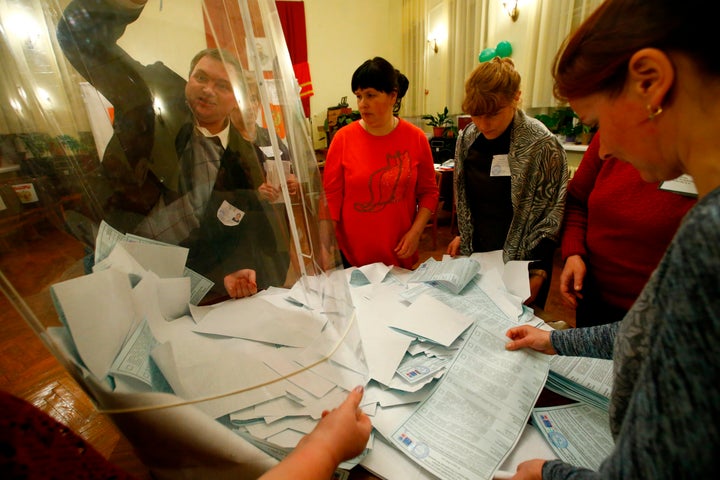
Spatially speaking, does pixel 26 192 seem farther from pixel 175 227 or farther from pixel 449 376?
pixel 449 376

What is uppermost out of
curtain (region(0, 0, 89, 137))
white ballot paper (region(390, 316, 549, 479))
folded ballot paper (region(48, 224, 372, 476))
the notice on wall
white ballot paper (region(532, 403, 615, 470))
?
curtain (region(0, 0, 89, 137))

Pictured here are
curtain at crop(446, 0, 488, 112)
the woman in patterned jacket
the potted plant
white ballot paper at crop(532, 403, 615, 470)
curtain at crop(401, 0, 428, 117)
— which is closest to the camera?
white ballot paper at crop(532, 403, 615, 470)

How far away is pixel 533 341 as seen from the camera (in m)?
0.62

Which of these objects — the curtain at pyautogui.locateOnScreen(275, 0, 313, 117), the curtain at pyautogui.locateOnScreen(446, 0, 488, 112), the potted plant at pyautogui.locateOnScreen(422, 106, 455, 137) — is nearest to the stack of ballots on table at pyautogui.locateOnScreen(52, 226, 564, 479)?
the potted plant at pyautogui.locateOnScreen(422, 106, 455, 137)

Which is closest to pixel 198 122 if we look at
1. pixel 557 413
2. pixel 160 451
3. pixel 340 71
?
pixel 160 451

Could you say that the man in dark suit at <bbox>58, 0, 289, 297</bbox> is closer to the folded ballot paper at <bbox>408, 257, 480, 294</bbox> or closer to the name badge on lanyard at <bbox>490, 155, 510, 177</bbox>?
the folded ballot paper at <bbox>408, 257, 480, 294</bbox>

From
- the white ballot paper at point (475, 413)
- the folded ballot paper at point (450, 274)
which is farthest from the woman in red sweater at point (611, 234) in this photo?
the white ballot paper at point (475, 413)

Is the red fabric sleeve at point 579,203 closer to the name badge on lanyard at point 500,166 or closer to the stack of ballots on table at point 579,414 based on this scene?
the name badge on lanyard at point 500,166

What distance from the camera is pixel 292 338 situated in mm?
514

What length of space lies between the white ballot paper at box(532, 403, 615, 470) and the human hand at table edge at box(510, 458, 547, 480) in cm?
9

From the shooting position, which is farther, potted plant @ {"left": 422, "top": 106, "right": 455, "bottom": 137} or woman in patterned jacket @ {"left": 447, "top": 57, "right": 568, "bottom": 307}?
potted plant @ {"left": 422, "top": 106, "right": 455, "bottom": 137}

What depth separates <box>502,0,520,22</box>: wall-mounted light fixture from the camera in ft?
10.4

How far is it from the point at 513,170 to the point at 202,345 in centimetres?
105

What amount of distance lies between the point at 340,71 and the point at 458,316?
5527 mm
